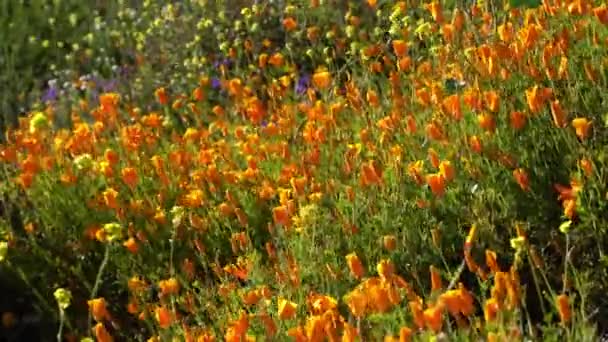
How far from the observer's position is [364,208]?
3129 mm

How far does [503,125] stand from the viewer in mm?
3195

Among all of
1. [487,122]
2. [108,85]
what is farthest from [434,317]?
[108,85]

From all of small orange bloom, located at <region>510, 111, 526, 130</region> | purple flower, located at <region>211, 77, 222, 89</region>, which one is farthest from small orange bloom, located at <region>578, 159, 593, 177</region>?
purple flower, located at <region>211, 77, 222, 89</region>

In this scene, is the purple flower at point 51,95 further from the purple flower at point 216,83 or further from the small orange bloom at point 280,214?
the small orange bloom at point 280,214

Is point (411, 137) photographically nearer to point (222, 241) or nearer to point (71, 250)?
point (222, 241)

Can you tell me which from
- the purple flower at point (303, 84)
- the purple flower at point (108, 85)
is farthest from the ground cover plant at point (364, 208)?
the purple flower at point (108, 85)

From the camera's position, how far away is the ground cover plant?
2.52m

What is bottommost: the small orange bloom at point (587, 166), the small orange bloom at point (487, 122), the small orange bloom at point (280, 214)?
the small orange bloom at point (280, 214)

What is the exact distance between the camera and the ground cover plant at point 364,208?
252 cm

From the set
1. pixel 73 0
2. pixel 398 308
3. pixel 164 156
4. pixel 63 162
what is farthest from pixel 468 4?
pixel 73 0

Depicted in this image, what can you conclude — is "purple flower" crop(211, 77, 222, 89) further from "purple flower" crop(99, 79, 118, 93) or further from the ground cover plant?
the ground cover plant

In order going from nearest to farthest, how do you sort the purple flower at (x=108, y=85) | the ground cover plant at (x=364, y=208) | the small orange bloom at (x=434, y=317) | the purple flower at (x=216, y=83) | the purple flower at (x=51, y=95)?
the small orange bloom at (x=434, y=317) < the ground cover plant at (x=364, y=208) < the purple flower at (x=216, y=83) < the purple flower at (x=108, y=85) < the purple flower at (x=51, y=95)

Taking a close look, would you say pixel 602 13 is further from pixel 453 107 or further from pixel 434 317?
pixel 434 317

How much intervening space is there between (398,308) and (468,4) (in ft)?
8.50
